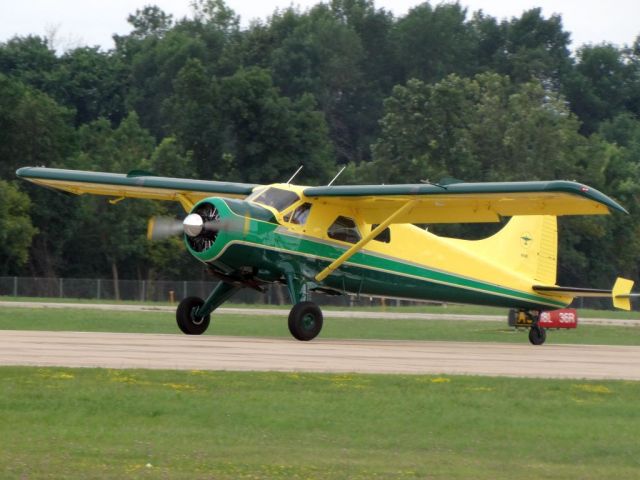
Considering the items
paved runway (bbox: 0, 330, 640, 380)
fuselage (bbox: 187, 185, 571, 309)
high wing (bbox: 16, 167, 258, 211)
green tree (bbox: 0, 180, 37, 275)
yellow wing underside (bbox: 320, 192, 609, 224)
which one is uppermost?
green tree (bbox: 0, 180, 37, 275)

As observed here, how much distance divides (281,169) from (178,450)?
58.6 m

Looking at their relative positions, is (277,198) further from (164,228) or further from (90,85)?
(90,85)

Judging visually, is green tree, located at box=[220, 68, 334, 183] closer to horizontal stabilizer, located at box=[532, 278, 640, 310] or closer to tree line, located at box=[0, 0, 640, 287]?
tree line, located at box=[0, 0, 640, 287]

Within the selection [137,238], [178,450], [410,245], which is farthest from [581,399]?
[137,238]

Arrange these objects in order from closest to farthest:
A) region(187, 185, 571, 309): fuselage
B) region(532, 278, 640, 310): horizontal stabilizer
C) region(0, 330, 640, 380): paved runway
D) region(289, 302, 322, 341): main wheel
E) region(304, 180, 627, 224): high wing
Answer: region(0, 330, 640, 380): paved runway < region(304, 180, 627, 224): high wing < region(187, 185, 571, 309): fuselage < region(289, 302, 322, 341): main wheel < region(532, 278, 640, 310): horizontal stabilizer

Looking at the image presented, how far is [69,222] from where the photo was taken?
2527 inches

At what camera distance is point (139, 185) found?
2756 centimetres

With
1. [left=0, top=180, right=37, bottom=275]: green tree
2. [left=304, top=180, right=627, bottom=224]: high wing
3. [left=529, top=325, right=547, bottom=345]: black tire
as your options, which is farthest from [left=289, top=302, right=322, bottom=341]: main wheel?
[left=0, top=180, right=37, bottom=275]: green tree

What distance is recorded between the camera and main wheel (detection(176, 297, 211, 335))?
83.7 feet

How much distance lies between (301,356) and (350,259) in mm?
5899

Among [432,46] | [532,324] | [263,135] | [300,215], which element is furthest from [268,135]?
[432,46]

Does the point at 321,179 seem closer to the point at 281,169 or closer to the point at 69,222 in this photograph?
the point at 281,169

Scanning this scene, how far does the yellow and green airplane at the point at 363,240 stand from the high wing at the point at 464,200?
0.08 feet

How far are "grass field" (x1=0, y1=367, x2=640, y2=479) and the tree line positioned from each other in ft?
148
